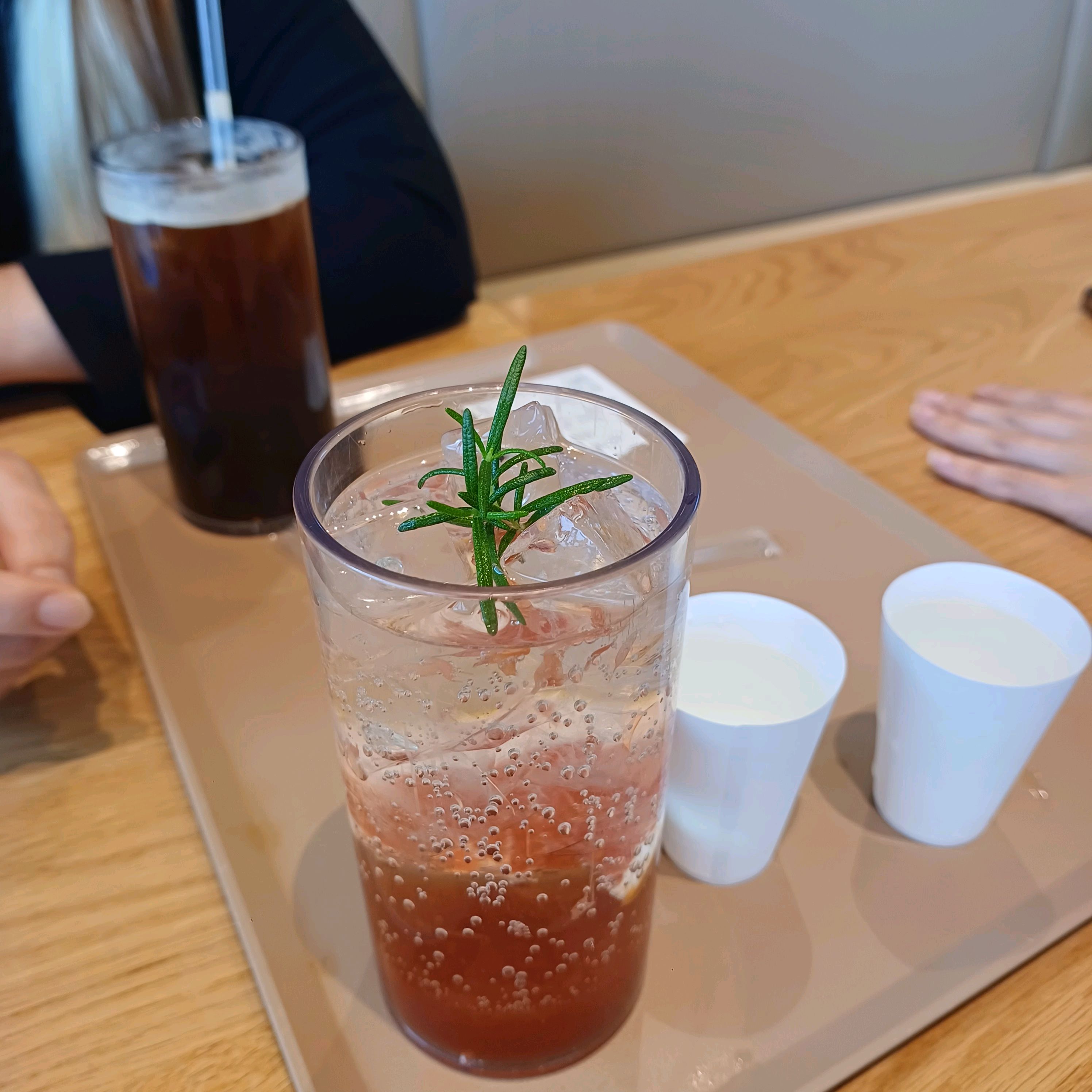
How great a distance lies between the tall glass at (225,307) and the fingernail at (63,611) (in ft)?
0.68

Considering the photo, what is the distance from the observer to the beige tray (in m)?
0.41

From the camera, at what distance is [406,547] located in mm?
340

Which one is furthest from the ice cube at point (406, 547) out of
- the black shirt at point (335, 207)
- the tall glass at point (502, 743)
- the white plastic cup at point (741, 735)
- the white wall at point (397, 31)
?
the white wall at point (397, 31)

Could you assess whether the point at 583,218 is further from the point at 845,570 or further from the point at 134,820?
the point at 134,820

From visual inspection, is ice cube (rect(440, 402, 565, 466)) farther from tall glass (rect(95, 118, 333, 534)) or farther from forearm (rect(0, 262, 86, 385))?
forearm (rect(0, 262, 86, 385))

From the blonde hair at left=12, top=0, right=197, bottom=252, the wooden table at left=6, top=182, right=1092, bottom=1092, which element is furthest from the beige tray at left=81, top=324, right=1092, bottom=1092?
Result: the blonde hair at left=12, top=0, right=197, bottom=252

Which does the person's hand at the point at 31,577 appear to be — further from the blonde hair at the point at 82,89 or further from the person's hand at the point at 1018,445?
the person's hand at the point at 1018,445

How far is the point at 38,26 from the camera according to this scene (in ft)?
3.19

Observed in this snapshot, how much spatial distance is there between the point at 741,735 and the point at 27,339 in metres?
0.74

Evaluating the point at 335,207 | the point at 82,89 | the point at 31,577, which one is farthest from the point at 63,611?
the point at 82,89

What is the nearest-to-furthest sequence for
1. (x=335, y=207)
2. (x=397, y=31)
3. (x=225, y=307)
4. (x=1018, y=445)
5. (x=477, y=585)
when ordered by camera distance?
(x=477, y=585)
(x=225, y=307)
(x=1018, y=445)
(x=335, y=207)
(x=397, y=31)

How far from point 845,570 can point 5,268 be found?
77 cm

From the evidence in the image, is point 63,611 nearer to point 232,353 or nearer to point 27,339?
point 232,353

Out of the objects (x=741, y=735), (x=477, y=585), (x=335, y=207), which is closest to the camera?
(x=477, y=585)
